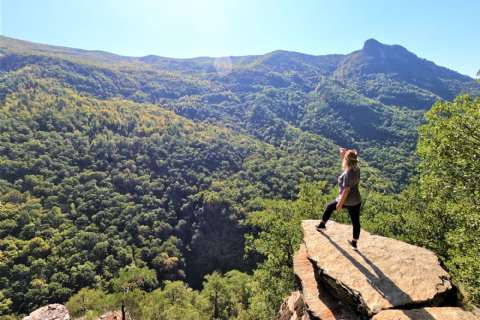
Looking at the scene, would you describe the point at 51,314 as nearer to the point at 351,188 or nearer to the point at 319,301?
the point at 319,301

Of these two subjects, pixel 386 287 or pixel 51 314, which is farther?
pixel 51 314

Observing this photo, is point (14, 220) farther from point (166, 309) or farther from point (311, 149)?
point (311, 149)

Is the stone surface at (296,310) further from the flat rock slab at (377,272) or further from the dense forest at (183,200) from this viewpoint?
the dense forest at (183,200)

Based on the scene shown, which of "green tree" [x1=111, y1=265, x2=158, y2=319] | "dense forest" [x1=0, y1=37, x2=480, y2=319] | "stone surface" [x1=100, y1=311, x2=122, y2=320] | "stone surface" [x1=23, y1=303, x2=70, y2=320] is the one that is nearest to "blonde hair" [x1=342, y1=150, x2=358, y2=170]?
"dense forest" [x1=0, y1=37, x2=480, y2=319]

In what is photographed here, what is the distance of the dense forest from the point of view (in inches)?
699

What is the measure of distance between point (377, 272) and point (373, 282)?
55cm

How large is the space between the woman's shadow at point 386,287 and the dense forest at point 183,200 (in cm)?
326

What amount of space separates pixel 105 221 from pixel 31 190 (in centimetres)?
2873

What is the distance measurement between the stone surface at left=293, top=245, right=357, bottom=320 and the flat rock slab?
1.35 ft

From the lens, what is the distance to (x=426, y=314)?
23.8 feet

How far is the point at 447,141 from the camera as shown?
15.0 m

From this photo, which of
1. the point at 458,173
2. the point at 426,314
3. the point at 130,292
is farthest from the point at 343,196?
the point at 130,292

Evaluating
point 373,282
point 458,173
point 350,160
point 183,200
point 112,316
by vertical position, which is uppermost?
point 350,160

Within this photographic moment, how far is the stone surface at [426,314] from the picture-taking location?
23.3ft
